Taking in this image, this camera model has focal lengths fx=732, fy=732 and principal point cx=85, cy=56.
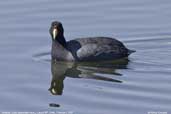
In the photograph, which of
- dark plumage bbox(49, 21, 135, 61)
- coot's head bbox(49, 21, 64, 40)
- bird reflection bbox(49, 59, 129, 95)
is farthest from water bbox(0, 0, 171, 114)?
coot's head bbox(49, 21, 64, 40)

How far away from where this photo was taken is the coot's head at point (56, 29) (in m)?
13.7

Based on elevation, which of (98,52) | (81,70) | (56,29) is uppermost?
(56,29)

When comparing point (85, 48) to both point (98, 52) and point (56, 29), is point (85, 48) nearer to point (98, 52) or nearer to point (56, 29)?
point (98, 52)

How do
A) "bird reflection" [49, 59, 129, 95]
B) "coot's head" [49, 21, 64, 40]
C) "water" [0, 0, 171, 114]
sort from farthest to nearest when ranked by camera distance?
"coot's head" [49, 21, 64, 40] → "bird reflection" [49, 59, 129, 95] → "water" [0, 0, 171, 114]

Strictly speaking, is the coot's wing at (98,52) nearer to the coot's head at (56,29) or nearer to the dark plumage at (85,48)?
the dark plumage at (85,48)

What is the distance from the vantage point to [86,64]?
1370 cm

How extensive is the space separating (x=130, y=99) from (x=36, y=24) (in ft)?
14.9

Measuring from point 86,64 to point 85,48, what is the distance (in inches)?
13.0

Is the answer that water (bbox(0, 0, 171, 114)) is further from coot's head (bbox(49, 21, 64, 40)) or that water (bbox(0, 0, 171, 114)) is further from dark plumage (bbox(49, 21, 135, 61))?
coot's head (bbox(49, 21, 64, 40))

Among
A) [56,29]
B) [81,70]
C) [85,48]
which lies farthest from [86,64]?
[56,29]

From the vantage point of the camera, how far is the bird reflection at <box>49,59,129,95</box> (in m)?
12.5

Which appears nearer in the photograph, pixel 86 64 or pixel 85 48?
pixel 86 64

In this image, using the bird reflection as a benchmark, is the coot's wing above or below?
above

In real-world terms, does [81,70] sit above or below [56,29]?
below
